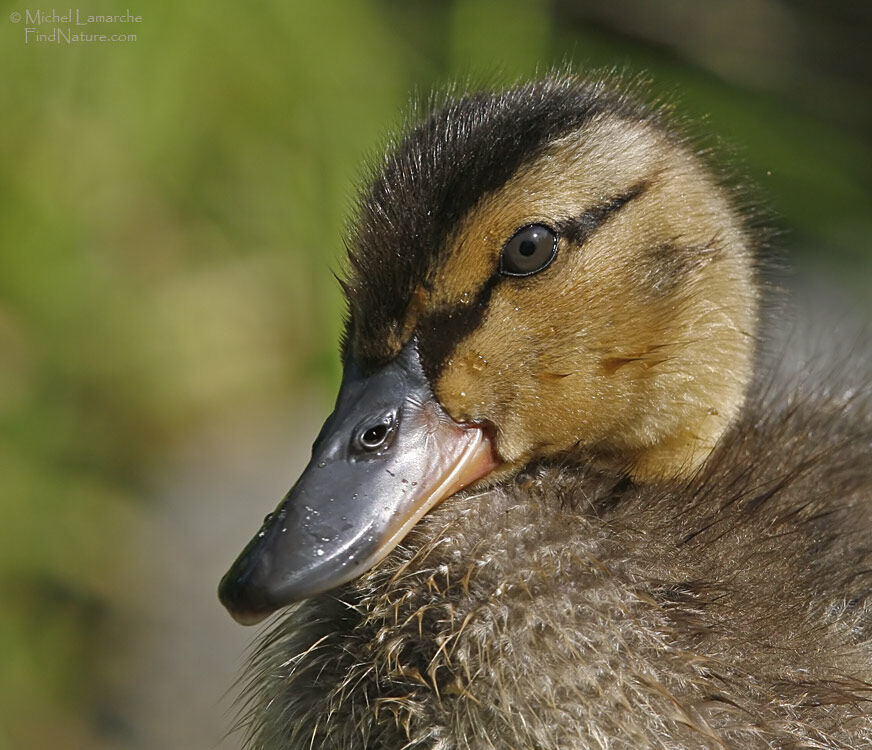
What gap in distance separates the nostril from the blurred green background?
1387 millimetres

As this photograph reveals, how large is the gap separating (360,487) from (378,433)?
6 cm

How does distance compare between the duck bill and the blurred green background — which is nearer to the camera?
the duck bill

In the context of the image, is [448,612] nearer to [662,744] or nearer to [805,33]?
[662,744]

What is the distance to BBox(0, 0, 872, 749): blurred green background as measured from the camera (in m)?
2.48

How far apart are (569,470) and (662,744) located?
299 millimetres

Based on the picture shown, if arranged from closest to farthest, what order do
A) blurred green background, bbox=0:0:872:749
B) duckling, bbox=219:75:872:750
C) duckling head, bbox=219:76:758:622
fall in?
duckling, bbox=219:75:872:750
duckling head, bbox=219:76:758:622
blurred green background, bbox=0:0:872:749

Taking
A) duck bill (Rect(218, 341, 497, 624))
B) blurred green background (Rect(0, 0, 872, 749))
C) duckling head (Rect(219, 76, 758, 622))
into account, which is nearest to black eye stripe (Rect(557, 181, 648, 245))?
duckling head (Rect(219, 76, 758, 622))

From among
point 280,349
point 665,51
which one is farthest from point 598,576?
point 665,51

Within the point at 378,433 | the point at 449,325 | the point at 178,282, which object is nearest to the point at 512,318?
the point at 449,325

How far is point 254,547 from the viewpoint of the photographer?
1185 mm

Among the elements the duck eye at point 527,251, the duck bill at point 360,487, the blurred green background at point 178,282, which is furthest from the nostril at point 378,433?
the blurred green background at point 178,282

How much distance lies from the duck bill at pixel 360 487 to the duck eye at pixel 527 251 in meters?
0.13

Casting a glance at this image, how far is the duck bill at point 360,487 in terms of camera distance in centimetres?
116

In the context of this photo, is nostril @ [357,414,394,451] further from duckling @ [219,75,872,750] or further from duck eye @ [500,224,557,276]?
duck eye @ [500,224,557,276]
